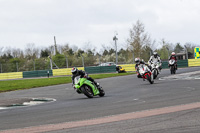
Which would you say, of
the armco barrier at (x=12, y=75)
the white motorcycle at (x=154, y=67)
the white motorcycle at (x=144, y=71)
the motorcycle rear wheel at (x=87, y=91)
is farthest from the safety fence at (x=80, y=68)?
the motorcycle rear wheel at (x=87, y=91)

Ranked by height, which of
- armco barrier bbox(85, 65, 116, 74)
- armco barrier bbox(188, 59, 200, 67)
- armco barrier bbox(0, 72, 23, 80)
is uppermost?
armco barrier bbox(188, 59, 200, 67)

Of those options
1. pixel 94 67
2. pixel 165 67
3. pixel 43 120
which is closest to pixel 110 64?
pixel 94 67

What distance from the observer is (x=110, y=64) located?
4316 centimetres

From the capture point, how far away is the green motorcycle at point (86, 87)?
1334 cm

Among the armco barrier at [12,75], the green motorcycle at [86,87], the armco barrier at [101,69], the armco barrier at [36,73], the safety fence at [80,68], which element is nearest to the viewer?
the green motorcycle at [86,87]

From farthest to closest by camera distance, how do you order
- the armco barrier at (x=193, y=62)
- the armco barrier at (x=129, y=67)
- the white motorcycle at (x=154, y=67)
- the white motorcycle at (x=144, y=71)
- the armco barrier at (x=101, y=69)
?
the armco barrier at (x=101, y=69) < the armco barrier at (x=129, y=67) < the armco barrier at (x=193, y=62) < the white motorcycle at (x=154, y=67) < the white motorcycle at (x=144, y=71)

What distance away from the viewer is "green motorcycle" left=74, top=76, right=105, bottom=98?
13336 millimetres

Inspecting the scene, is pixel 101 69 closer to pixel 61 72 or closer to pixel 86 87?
pixel 61 72

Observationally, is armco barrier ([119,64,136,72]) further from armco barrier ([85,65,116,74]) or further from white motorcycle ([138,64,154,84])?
white motorcycle ([138,64,154,84])

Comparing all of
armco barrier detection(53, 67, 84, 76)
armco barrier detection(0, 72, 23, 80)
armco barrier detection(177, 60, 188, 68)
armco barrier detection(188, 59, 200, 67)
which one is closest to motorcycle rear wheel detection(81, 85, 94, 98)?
armco barrier detection(188, 59, 200, 67)

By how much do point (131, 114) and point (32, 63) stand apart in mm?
41944

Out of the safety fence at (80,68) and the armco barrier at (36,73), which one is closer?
the safety fence at (80,68)

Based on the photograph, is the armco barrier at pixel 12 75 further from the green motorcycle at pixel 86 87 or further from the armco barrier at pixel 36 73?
the green motorcycle at pixel 86 87

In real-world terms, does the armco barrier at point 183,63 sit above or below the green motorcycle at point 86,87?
above
